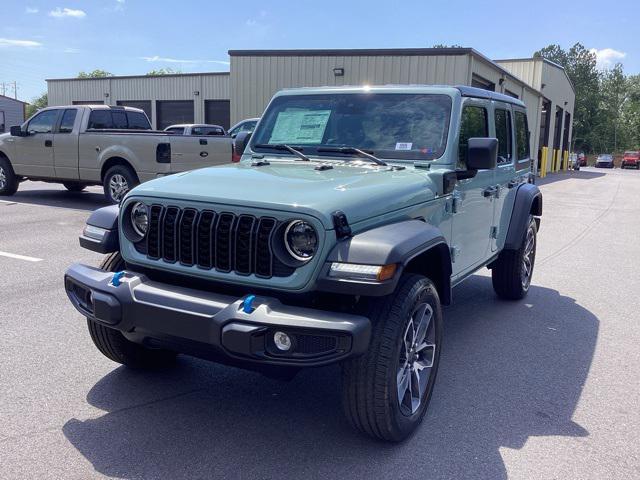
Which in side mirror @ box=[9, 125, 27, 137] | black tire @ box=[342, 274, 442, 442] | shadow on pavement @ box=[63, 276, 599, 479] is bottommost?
shadow on pavement @ box=[63, 276, 599, 479]

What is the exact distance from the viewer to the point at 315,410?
3.61 m

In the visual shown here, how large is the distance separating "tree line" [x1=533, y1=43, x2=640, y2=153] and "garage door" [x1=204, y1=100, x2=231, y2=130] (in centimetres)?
5931

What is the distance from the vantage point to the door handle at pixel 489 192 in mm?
4785

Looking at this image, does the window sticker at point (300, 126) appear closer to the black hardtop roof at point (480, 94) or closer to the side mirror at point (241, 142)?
the side mirror at point (241, 142)

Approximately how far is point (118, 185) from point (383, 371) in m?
9.76

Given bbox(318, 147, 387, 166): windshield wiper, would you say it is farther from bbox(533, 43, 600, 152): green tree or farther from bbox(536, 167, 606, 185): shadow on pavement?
bbox(533, 43, 600, 152): green tree

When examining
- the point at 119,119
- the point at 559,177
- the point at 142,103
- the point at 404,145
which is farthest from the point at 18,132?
the point at 559,177

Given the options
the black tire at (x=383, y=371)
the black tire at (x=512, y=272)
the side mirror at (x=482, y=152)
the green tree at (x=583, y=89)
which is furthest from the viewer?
the green tree at (x=583, y=89)

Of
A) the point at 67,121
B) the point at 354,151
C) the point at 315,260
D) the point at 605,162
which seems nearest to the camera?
the point at 315,260

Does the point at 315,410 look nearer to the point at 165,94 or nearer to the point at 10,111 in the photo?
the point at 165,94

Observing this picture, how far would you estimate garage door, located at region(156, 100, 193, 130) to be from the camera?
33.0 meters

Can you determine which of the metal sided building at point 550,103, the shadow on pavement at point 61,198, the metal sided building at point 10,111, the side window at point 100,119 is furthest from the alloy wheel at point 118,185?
the metal sided building at point 10,111

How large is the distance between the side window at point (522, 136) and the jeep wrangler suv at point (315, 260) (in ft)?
5.75

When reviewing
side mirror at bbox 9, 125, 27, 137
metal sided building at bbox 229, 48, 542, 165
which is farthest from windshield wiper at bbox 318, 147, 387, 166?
metal sided building at bbox 229, 48, 542, 165
